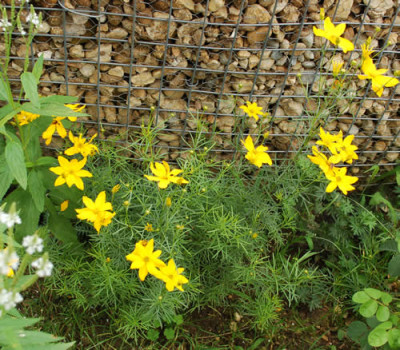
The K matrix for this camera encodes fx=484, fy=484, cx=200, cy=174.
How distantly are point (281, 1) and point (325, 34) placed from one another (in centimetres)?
51

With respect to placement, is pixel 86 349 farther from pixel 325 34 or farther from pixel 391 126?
pixel 391 126

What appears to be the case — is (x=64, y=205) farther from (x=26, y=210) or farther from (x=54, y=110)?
(x=54, y=110)

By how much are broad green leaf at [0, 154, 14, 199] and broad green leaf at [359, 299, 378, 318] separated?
1.37 m

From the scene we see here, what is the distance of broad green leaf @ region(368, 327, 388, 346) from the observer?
1798 mm

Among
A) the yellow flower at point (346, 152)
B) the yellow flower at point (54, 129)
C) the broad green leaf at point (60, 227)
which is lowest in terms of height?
the broad green leaf at point (60, 227)

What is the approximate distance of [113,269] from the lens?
6.41ft

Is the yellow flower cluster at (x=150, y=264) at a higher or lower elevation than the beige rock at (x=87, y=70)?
lower

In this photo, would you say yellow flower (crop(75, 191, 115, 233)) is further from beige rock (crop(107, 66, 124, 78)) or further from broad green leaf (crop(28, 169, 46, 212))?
beige rock (crop(107, 66, 124, 78))

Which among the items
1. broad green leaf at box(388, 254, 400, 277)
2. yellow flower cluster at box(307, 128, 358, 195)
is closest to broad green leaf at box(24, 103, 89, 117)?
yellow flower cluster at box(307, 128, 358, 195)

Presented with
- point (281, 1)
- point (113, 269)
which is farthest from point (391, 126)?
point (113, 269)

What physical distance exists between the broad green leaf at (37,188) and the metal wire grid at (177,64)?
0.48m

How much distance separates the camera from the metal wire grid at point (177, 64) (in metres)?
2.17

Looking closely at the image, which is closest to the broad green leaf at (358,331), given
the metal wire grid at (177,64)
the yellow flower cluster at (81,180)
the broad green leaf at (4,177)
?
the metal wire grid at (177,64)

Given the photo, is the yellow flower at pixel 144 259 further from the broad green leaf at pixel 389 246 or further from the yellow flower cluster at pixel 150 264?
the broad green leaf at pixel 389 246
